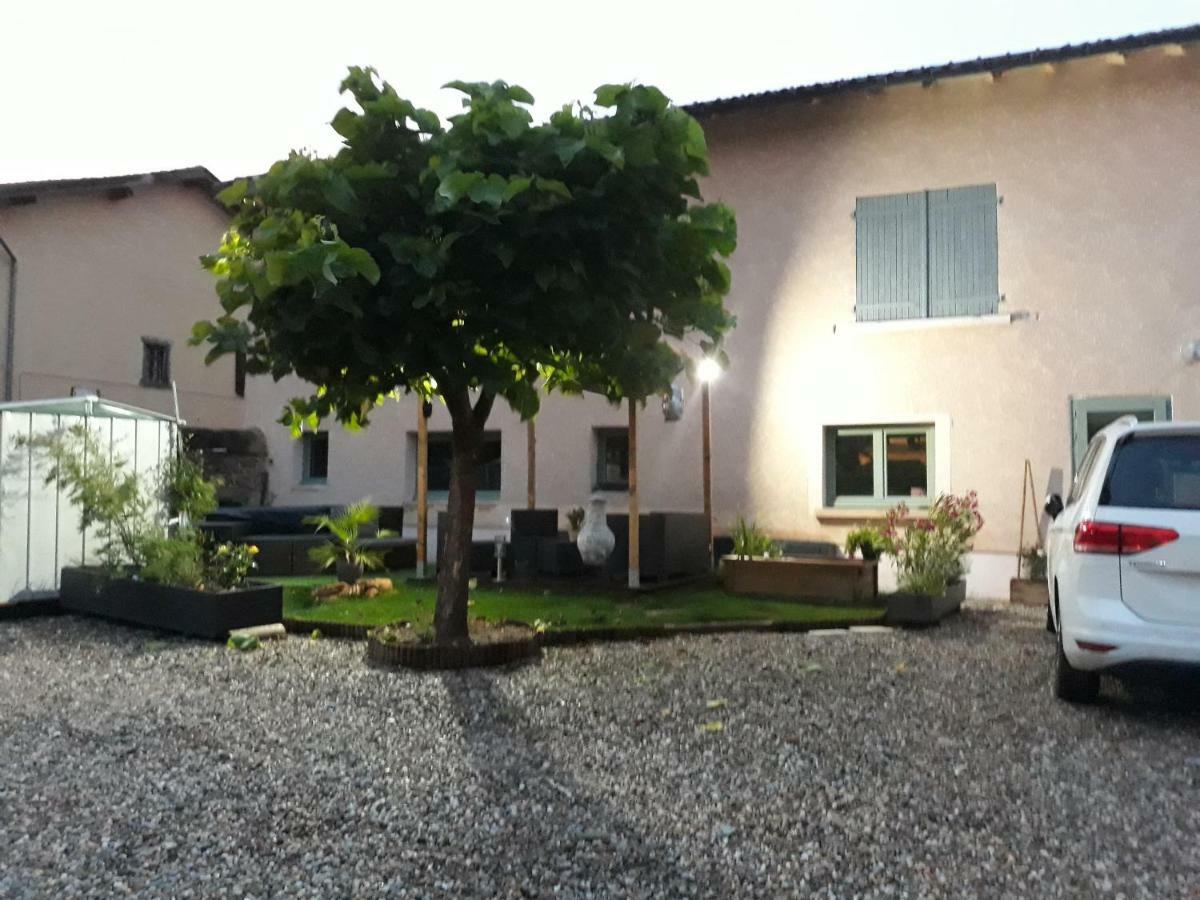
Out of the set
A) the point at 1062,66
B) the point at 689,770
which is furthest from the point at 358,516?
the point at 1062,66

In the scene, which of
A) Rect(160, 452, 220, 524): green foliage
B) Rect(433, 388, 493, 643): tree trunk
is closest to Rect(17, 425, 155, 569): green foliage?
Rect(160, 452, 220, 524): green foliage

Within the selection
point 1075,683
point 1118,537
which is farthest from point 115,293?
point 1118,537

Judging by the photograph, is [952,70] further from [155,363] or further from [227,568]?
[155,363]

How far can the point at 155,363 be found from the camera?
Result: 19734 mm

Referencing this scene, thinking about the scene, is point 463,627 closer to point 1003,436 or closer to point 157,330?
point 1003,436

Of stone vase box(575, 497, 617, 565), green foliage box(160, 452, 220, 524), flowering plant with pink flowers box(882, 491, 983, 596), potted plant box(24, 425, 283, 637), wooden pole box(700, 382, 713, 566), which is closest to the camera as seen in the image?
potted plant box(24, 425, 283, 637)

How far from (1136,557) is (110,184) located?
18410 millimetres

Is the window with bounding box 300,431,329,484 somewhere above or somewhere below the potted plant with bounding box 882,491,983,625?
above

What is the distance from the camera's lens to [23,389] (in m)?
16.9

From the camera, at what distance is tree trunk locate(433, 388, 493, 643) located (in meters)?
6.21

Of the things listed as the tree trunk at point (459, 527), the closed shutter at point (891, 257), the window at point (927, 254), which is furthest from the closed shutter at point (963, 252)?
the tree trunk at point (459, 527)

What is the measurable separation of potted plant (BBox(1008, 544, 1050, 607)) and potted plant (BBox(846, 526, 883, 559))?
1.47m

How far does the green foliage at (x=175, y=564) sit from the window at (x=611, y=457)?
5.52 metres

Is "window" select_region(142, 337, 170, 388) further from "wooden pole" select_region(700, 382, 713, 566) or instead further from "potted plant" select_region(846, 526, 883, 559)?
"potted plant" select_region(846, 526, 883, 559)
